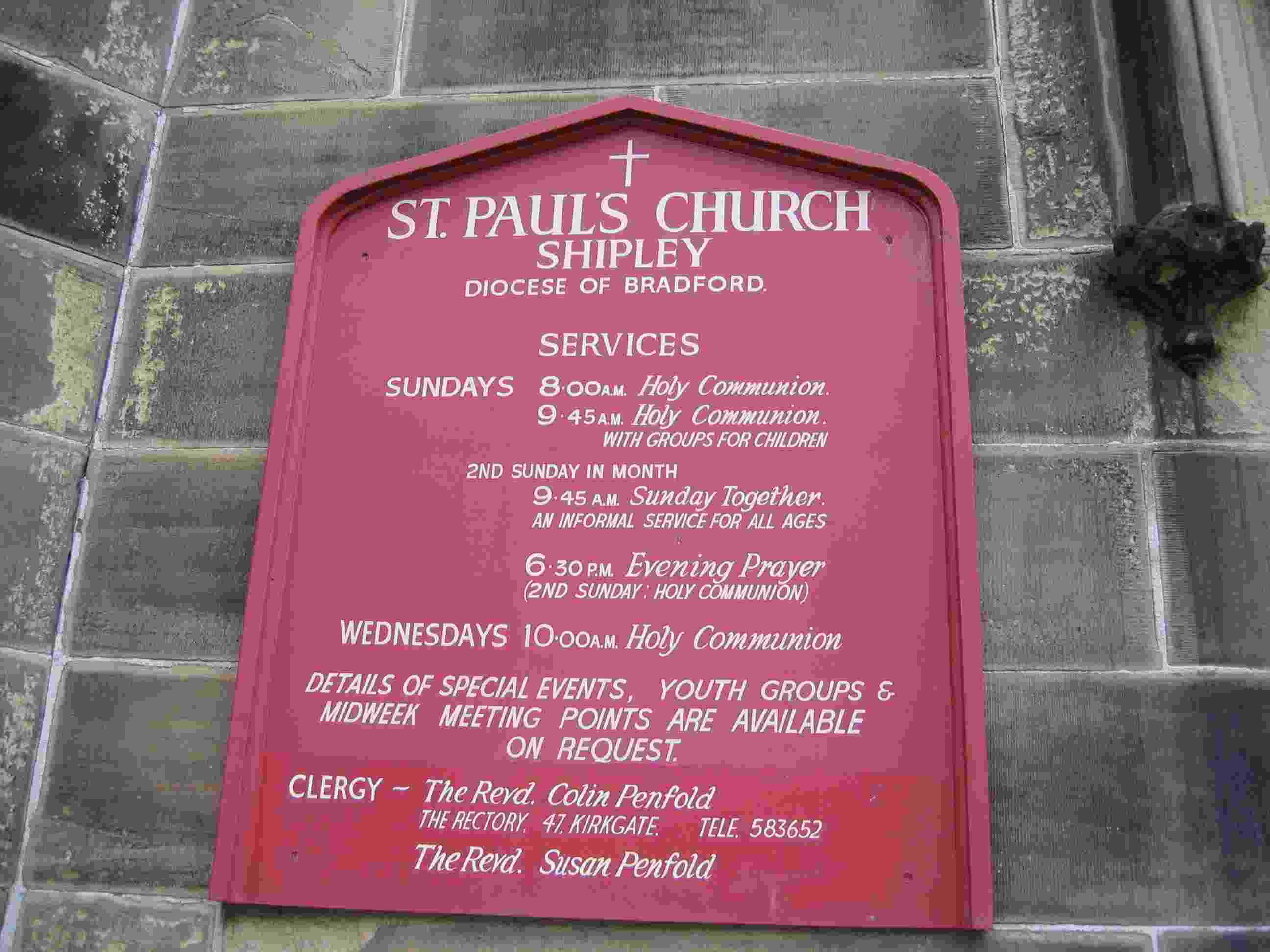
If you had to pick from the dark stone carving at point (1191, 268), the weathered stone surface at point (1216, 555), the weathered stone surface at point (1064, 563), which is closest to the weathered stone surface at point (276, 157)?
the dark stone carving at point (1191, 268)

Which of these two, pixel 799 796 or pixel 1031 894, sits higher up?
pixel 799 796

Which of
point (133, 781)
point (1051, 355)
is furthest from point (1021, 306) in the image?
point (133, 781)

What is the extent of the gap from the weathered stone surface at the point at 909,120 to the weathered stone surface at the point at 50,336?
5.44 feet

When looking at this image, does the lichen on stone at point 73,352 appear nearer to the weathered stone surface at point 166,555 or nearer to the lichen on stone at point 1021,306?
the weathered stone surface at point 166,555

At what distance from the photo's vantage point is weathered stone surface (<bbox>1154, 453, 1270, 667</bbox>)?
8.04 feet

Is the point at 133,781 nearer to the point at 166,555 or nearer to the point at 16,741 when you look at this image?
the point at 16,741

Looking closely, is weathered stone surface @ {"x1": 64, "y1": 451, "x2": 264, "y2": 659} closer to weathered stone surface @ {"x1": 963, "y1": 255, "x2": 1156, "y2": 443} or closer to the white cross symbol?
the white cross symbol

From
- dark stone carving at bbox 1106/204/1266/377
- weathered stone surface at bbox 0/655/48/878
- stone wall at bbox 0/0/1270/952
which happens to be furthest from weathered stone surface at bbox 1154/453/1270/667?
weathered stone surface at bbox 0/655/48/878

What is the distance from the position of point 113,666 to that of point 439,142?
1597 millimetres

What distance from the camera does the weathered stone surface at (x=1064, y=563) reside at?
249cm

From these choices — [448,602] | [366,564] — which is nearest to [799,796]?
[448,602]

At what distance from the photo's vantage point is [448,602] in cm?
258

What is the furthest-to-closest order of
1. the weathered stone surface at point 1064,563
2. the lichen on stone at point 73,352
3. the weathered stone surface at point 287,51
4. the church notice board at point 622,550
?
the weathered stone surface at point 287,51 < the lichen on stone at point 73,352 < the weathered stone surface at point 1064,563 < the church notice board at point 622,550

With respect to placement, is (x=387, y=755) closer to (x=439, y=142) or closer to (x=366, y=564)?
(x=366, y=564)
